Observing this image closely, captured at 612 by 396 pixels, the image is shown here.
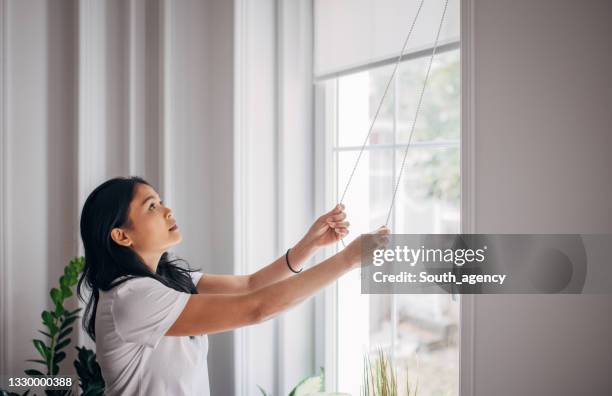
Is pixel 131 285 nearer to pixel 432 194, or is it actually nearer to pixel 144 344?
pixel 144 344

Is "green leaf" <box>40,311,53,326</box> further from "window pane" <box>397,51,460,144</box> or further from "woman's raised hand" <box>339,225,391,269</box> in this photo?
"window pane" <box>397,51,460,144</box>

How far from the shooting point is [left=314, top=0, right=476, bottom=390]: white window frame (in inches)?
40.7

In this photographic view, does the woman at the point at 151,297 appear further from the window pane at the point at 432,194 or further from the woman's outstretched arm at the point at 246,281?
the window pane at the point at 432,194

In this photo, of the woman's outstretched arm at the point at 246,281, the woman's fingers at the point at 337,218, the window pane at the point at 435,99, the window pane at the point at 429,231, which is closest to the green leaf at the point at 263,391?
the woman's outstretched arm at the point at 246,281

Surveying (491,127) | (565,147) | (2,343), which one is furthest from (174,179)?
(565,147)

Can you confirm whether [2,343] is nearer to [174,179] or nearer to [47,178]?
[47,178]

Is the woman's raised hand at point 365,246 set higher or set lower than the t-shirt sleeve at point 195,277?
higher

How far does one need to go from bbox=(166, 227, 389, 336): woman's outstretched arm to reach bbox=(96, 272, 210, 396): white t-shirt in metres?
0.04

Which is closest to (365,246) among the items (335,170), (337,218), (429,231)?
(337,218)

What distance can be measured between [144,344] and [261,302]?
30 centimetres

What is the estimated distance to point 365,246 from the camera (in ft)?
3.22

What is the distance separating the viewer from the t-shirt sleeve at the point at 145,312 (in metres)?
0.99

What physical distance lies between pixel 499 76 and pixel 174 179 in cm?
133

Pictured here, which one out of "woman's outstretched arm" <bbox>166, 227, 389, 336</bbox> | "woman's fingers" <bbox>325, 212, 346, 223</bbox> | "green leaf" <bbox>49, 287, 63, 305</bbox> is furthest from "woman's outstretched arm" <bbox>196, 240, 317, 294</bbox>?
"green leaf" <bbox>49, 287, 63, 305</bbox>
